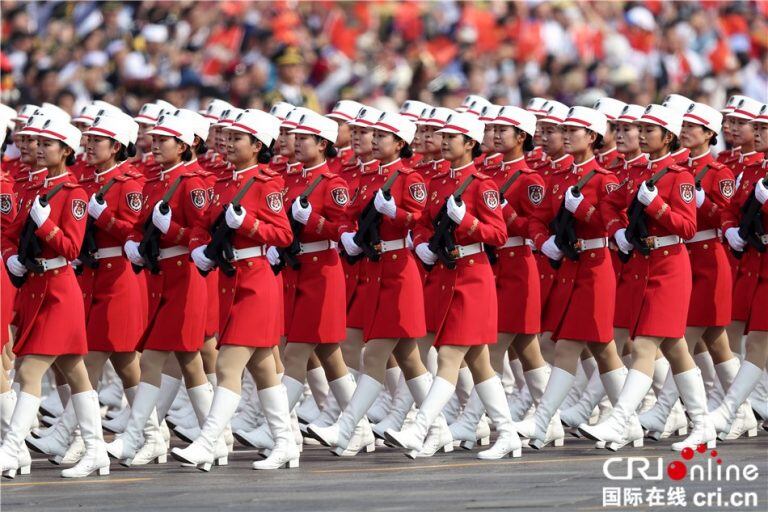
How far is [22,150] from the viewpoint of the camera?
15250 millimetres

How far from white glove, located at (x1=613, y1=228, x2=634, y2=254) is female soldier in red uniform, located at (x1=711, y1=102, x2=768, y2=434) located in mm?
909

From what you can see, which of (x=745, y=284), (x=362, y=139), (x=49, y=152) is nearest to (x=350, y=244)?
(x=362, y=139)

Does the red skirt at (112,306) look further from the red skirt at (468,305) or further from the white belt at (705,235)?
the white belt at (705,235)

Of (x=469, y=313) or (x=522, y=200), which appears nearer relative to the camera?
(x=469, y=313)

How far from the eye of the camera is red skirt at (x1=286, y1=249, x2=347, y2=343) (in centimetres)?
1455

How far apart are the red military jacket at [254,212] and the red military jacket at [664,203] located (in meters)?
2.22

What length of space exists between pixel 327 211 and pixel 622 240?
1.91 m

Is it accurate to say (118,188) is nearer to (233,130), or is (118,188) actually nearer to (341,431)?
(233,130)

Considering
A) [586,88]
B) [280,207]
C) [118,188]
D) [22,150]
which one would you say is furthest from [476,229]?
[586,88]

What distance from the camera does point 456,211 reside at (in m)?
13.8

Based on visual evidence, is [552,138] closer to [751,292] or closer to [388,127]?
[388,127]

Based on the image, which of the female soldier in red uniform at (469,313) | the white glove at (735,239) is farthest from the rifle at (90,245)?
the white glove at (735,239)

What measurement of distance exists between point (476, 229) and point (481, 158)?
251 cm

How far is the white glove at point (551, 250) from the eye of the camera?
14828 millimetres
